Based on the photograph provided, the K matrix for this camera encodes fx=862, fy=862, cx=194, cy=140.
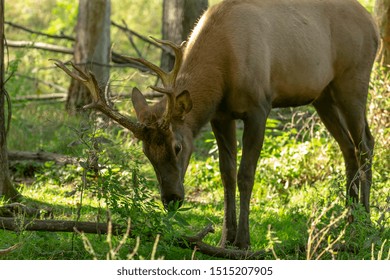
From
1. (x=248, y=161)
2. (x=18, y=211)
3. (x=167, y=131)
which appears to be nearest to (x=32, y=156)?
(x=18, y=211)

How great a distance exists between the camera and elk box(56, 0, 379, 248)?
7.49m

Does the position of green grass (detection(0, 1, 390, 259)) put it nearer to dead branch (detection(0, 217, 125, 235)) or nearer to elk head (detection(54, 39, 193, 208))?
dead branch (detection(0, 217, 125, 235))

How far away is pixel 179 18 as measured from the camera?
11930 mm

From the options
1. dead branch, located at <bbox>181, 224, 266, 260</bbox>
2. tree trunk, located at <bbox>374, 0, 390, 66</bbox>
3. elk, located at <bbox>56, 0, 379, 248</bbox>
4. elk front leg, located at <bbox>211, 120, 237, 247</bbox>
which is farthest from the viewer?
tree trunk, located at <bbox>374, 0, 390, 66</bbox>

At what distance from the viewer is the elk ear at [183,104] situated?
7.42 meters

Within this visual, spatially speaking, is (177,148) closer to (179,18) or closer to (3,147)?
(3,147)

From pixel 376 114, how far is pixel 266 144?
1.44m

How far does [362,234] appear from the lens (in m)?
7.15

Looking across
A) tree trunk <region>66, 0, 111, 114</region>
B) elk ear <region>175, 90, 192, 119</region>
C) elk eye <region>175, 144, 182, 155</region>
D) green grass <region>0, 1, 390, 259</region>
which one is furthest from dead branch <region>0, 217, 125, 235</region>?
tree trunk <region>66, 0, 111, 114</region>

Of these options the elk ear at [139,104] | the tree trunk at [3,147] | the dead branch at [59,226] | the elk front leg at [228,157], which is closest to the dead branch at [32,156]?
the tree trunk at [3,147]

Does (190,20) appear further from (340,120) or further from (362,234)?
(362,234)

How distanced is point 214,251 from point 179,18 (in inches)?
219

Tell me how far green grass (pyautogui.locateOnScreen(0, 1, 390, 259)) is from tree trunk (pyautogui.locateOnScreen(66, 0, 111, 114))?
439mm

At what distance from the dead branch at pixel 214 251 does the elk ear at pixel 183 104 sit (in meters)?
1.11
